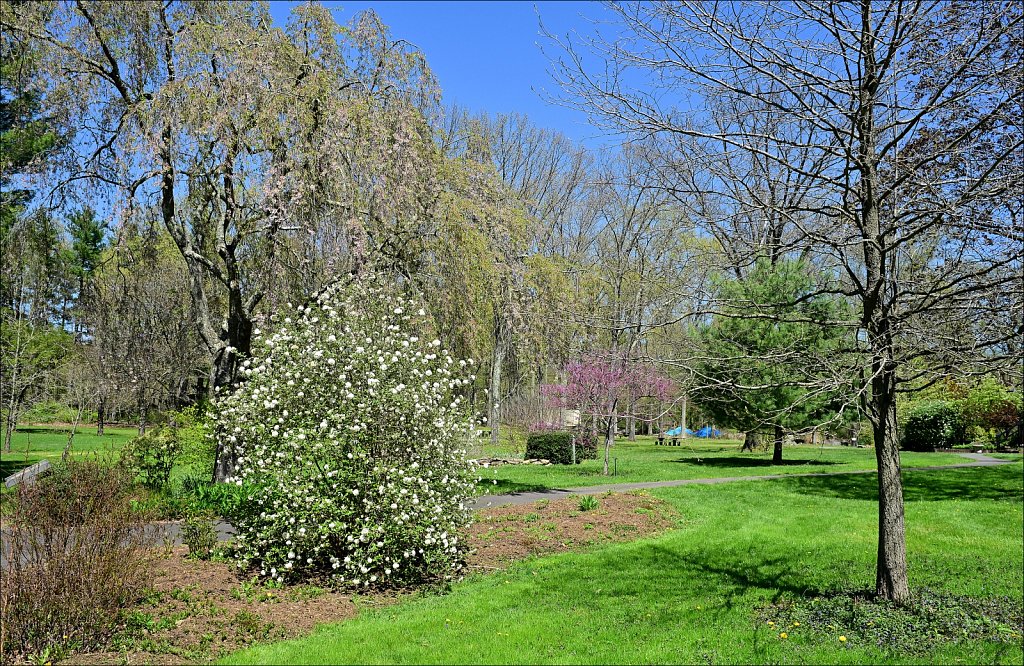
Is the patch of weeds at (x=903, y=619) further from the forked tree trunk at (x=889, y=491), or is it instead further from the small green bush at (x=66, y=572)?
the small green bush at (x=66, y=572)

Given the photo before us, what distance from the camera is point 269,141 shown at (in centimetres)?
932

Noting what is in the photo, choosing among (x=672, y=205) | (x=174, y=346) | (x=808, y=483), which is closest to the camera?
(x=672, y=205)

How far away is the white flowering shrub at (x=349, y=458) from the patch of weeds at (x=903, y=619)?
3.27 meters

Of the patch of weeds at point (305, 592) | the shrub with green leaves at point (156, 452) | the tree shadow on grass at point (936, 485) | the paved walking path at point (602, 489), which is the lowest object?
the patch of weeds at point (305, 592)

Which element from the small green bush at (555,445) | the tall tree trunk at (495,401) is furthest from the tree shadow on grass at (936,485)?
the tall tree trunk at (495,401)

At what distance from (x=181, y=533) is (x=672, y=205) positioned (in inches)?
276

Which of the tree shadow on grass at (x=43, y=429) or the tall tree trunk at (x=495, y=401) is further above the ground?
the tall tree trunk at (x=495, y=401)

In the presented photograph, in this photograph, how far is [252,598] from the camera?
5.98 meters

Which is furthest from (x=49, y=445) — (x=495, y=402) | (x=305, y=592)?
(x=305, y=592)

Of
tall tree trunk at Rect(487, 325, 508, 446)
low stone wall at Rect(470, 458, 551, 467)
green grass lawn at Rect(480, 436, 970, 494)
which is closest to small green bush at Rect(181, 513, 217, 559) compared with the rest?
green grass lawn at Rect(480, 436, 970, 494)

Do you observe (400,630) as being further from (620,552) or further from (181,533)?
(181,533)

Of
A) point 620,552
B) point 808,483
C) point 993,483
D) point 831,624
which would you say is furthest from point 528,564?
point 993,483

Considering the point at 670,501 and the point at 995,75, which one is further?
the point at 670,501

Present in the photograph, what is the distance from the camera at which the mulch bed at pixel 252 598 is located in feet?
16.0
